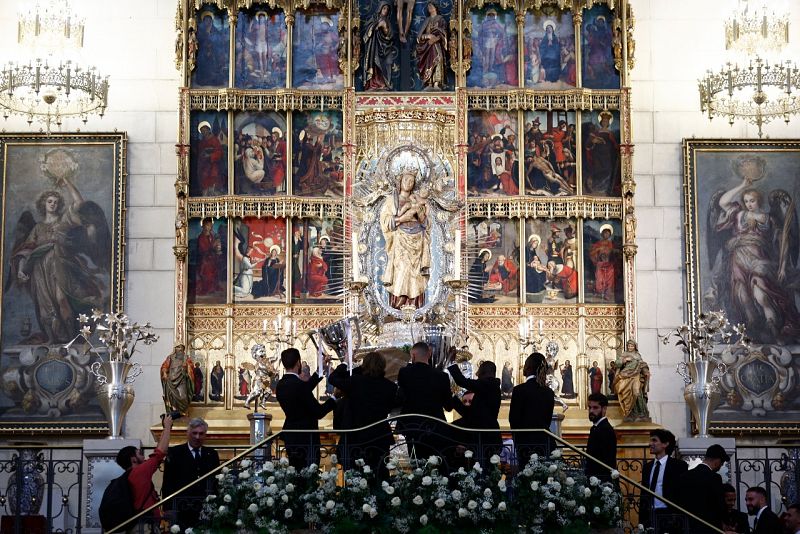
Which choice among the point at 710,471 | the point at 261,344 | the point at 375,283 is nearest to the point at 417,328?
the point at 375,283

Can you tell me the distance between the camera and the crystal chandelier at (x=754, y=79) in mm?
20234

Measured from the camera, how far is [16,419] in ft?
67.7

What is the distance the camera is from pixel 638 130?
71.2 feet

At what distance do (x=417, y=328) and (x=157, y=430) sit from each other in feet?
12.5

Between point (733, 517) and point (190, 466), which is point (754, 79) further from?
point (190, 466)

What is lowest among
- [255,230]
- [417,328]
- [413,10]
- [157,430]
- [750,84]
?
[157,430]

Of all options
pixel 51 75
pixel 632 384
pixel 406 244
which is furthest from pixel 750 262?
pixel 51 75

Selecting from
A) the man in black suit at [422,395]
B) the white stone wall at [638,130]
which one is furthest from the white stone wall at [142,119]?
the man in black suit at [422,395]

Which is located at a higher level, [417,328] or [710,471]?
[417,328]

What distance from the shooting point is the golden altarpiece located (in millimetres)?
20391

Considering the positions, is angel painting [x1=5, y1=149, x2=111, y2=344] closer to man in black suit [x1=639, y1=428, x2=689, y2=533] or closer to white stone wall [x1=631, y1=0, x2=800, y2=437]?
white stone wall [x1=631, y1=0, x2=800, y2=437]

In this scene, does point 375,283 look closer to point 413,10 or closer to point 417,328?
point 417,328

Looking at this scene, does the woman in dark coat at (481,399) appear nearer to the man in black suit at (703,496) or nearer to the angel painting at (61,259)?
the man in black suit at (703,496)

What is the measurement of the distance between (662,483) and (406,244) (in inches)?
310
